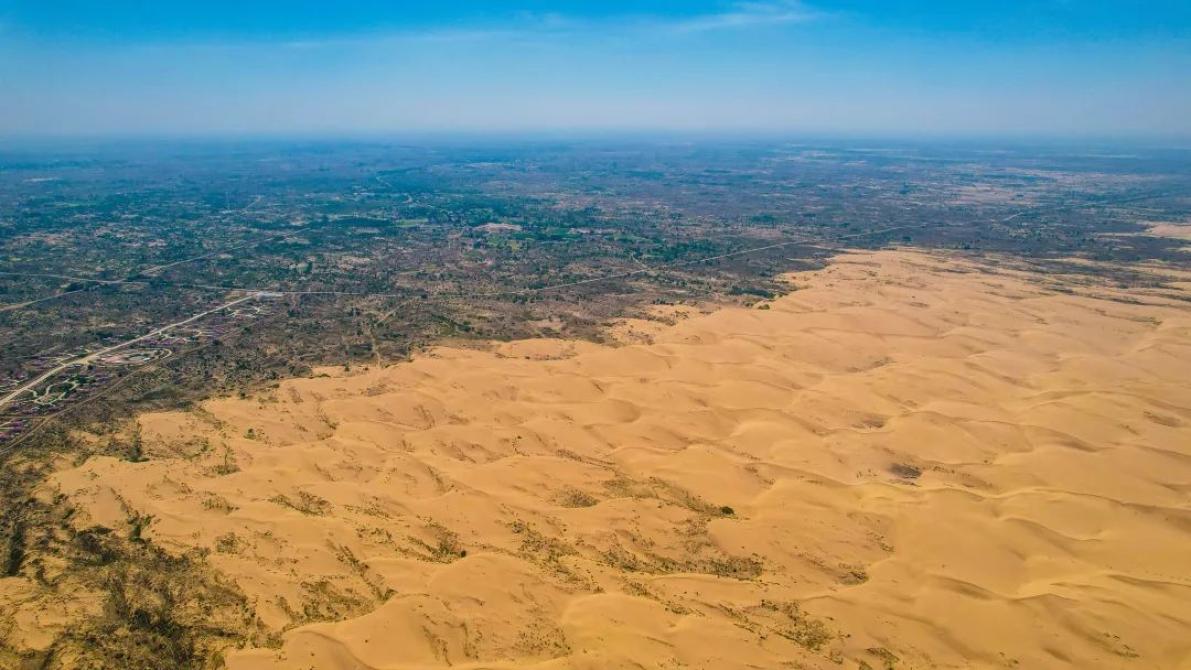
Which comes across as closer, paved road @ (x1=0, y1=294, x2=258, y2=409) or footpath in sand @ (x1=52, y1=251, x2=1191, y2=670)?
footpath in sand @ (x1=52, y1=251, x2=1191, y2=670)

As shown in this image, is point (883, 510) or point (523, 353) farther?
point (523, 353)

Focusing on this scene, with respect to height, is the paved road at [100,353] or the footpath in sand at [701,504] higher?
the paved road at [100,353]

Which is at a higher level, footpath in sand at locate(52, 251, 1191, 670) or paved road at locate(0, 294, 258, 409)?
paved road at locate(0, 294, 258, 409)

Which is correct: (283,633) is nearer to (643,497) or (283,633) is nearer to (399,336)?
(643,497)

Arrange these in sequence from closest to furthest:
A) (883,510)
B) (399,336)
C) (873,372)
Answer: (883,510) → (873,372) → (399,336)

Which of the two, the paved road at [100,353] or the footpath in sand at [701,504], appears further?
the paved road at [100,353]

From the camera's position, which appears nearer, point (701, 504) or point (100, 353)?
point (701, 504)

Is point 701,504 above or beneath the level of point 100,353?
beneath

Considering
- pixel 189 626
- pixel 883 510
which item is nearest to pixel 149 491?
pixel 189 626
